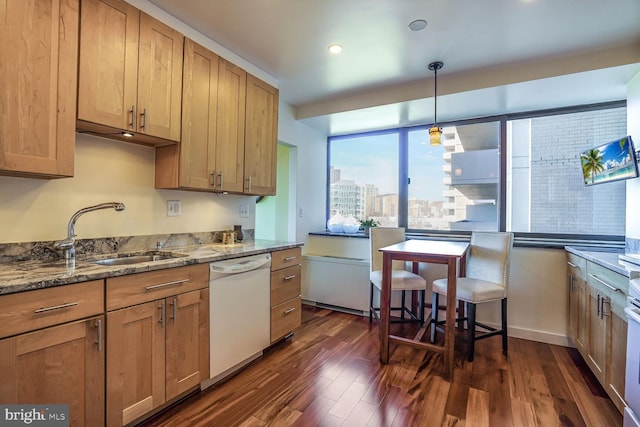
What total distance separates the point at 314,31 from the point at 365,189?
2312mm

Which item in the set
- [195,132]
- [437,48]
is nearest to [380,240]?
[437,48]

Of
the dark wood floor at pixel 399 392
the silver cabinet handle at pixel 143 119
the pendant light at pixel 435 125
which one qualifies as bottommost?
the dark wood floor at pixel 399 392

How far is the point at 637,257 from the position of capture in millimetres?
2090

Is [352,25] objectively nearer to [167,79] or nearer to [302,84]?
[302,84]

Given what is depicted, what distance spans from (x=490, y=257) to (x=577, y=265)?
0.63m

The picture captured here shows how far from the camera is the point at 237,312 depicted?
2209 millimetres

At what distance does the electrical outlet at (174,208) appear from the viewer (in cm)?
239

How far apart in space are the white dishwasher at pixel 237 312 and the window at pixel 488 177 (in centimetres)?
215

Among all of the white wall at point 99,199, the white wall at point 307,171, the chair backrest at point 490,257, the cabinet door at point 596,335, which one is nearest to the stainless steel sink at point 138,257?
the white wall at point 99,199

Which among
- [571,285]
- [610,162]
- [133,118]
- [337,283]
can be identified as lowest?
[337,283]

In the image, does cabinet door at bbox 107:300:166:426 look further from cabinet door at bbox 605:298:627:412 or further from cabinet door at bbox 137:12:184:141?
cabinet door at bbox 605:298:627:412

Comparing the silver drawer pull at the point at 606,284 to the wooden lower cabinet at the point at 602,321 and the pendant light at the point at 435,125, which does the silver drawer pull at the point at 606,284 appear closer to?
the wooden lower cabinet at the point at 602,321

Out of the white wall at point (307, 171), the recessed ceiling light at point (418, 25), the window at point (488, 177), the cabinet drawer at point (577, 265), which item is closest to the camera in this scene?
the recessed ceiling light at point (418, 25)

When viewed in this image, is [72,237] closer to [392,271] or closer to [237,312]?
[237,312]
